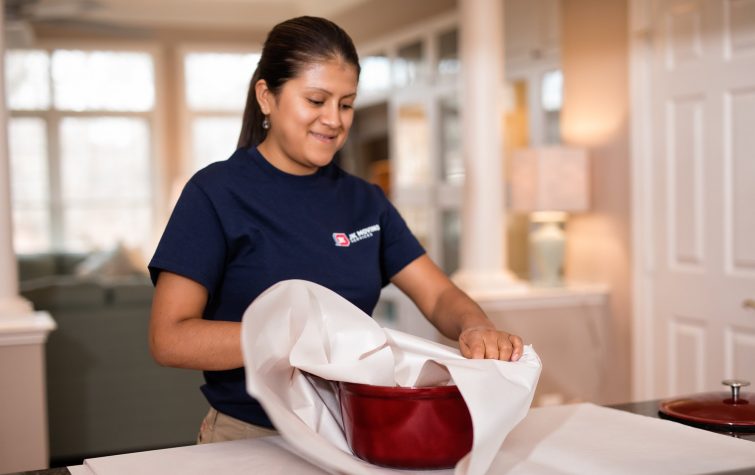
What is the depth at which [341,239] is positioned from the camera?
1575 mm

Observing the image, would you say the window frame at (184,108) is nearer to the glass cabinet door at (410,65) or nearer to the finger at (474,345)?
the glass cabinet door at (410,65)

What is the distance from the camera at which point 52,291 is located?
13.8 feet

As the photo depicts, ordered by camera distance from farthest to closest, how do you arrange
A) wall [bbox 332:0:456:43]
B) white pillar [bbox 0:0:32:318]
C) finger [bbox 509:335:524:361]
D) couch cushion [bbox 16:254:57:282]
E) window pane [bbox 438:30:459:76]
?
1. couch cushion [bbox 16:254:57:282]
2. wall [bbox 332:0:456:43]
3. window pane [bbox 438:30:459:76]
4. white pillar [bbox 0:0:32:318]
5. finger [bbox 509:335:524:361]

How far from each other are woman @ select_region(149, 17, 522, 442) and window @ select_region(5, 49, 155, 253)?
26.5ft

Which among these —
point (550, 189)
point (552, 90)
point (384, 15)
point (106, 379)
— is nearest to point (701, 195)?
point (550, 189)

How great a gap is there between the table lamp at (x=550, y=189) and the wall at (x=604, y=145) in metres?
0.14

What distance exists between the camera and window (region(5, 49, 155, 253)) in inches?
355

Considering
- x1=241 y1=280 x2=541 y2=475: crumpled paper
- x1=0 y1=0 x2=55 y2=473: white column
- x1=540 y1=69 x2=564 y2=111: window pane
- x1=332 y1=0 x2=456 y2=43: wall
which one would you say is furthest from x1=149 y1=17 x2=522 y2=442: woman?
x1=332 y1=0 x2=456 y2=43: wall

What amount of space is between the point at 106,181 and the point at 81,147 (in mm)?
443

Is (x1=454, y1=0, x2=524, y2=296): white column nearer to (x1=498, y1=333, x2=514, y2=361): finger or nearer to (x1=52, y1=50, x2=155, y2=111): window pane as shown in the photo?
(x1=498, y1=333, x2=514, y2=361): finger

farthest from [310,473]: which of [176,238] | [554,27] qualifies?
[554,27]

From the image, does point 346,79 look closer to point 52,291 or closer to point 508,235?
point 52,291

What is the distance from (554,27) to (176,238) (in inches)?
142

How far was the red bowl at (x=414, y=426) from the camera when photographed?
112cm
